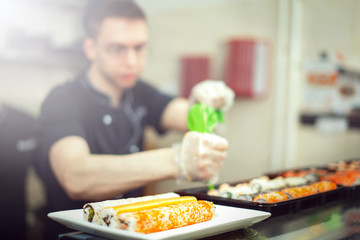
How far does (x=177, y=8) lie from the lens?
3.05 meters

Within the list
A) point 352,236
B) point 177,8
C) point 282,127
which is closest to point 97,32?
point 177,8

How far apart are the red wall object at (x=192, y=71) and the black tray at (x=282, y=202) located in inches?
67.0

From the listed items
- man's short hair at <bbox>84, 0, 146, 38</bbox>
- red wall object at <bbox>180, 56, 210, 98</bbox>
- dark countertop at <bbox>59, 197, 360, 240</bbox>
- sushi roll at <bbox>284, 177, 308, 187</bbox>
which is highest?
man's short hair at <bbox>84, 0, 146, 38</bbox>

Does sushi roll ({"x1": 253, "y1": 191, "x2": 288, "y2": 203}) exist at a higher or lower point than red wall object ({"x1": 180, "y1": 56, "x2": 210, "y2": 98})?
lower

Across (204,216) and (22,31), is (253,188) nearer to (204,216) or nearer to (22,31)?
(204,216)

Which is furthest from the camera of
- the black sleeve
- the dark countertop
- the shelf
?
the shelf

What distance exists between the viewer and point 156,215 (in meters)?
0.84

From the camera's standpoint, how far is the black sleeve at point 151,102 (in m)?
2.33

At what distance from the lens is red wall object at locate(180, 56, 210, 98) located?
9.81ft

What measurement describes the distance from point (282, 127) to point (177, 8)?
1300mm

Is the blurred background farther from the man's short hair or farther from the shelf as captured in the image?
the man's short hair

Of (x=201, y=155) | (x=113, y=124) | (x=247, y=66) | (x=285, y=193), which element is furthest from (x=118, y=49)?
(x=247, y=66)

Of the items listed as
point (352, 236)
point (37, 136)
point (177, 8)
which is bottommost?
point (352, 236)

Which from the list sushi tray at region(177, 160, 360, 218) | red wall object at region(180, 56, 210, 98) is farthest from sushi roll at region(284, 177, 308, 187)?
red wall object at region(180, 56, 210, 98)
